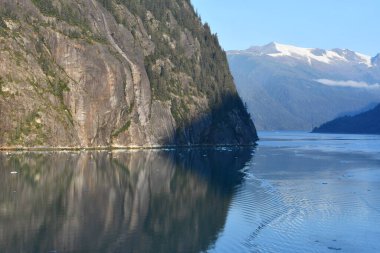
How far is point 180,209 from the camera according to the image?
73938mm

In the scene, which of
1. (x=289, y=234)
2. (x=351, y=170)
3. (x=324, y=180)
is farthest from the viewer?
(x=351, y=170)

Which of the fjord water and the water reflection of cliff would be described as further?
the fjord water

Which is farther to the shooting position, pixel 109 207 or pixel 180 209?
pixel 180 209

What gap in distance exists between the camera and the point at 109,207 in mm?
71688

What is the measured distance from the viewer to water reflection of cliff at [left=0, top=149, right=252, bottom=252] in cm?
5334

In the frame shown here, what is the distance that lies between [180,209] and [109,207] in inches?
347

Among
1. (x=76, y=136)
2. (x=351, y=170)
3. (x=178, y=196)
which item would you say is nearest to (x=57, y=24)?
(x=76, y=136)

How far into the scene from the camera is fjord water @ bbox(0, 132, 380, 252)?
5438 cm

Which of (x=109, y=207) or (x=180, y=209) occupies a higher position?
(x=109, y=207)

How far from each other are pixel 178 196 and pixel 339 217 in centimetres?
2451

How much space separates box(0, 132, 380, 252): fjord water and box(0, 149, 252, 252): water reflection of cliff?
Result: 0.12 metres

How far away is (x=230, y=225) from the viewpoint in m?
63.9

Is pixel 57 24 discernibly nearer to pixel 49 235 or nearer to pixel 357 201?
pixel 357 201

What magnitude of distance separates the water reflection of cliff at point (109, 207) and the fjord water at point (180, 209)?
0.12 m
